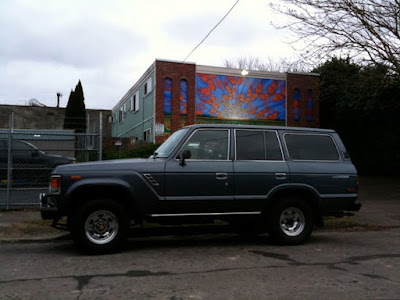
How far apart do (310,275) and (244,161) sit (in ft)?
7.67

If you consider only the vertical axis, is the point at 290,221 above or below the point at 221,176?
below

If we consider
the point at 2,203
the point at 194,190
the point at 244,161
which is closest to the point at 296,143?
the point at 244,161

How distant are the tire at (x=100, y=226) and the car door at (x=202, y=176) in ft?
2.72

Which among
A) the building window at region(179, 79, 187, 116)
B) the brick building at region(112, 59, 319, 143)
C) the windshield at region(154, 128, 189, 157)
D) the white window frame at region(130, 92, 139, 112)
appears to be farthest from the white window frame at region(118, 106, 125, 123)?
the windshield at region(154, 128, 189, 157)

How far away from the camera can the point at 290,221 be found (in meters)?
7.09

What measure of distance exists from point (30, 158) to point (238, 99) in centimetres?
1291

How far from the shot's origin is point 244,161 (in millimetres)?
6766

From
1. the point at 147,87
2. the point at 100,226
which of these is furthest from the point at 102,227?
the point at 147,87

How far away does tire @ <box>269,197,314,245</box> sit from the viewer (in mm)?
6844

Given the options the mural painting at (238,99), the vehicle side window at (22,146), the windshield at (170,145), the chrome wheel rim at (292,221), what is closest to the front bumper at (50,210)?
the windshield at (170,145)

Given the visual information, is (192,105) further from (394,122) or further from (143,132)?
(394,122)

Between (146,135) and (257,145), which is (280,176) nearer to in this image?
(257,145)

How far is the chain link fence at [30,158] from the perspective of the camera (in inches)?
390

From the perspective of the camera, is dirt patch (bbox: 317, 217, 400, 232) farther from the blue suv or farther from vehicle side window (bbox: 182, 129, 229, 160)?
vehicle side window (bbox: 182, 129, 229, 160)
